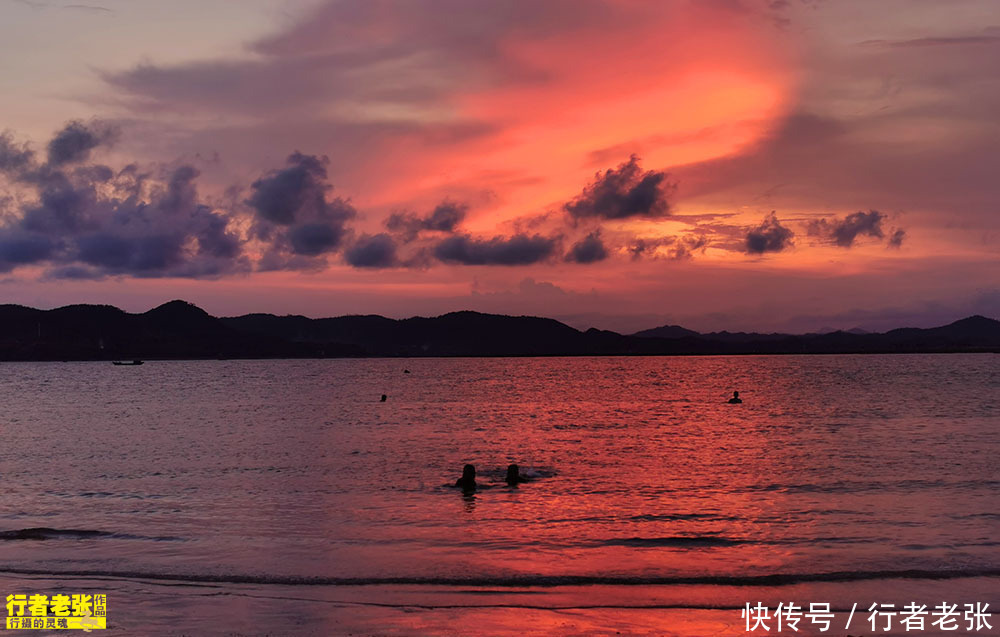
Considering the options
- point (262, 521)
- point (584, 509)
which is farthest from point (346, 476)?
point (584, 509)

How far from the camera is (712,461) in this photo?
4294 cm

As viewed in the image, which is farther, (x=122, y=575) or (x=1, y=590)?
(x=122, y=575)

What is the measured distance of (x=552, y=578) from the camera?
61.5ft

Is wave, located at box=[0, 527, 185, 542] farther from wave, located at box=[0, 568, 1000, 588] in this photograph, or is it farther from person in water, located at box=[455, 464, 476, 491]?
person in water, located at box=[455, 464, 476, 491]

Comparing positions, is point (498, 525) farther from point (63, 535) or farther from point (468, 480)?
point (63, 535)

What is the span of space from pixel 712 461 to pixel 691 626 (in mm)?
28986

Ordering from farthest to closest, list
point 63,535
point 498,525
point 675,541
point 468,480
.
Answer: point 468,480, point 498,525, point 63,535, point 675,541

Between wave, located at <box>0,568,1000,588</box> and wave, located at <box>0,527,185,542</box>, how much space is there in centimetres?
443

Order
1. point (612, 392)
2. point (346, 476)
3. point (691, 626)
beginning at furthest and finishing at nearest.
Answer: point (612, 392) < point (346, 476) < point (691, 626)

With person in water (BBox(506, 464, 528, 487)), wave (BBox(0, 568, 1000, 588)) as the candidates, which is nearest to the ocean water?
wave (BBox(0, 568, 1000, 588))

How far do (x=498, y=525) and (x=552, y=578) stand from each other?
7.00 meters

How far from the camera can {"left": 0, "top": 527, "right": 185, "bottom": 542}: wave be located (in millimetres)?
23703

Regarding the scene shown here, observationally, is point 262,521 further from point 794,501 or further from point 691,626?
point 794,501

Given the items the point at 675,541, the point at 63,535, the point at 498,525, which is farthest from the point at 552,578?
the point at 63,535
